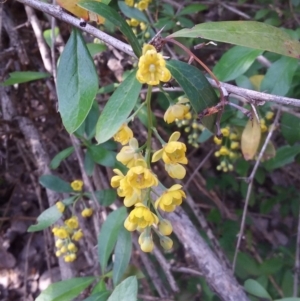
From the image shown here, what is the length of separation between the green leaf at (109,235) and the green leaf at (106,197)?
16 centimetres

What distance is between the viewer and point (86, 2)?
919 mm

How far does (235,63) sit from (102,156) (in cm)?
59

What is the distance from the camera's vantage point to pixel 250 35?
35.9 inches

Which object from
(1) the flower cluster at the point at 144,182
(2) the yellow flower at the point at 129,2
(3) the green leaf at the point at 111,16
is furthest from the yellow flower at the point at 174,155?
→ (2) the yellow flower at the point at 129,2

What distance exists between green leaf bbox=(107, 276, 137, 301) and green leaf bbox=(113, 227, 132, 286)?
1.15ft

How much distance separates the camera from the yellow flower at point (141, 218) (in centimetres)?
100

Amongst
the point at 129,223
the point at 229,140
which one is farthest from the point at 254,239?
the point at 129,223

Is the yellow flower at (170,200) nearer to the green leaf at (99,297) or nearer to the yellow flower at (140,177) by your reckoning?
the yellow flower at (140,177)

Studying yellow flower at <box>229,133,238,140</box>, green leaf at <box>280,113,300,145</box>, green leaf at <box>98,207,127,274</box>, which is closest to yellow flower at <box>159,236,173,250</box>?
green leaf at <box>98,207,127,274</box>

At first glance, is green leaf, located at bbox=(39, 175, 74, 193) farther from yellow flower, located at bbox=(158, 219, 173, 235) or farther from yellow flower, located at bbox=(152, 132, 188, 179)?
yellow flower, located at bbox=(152, 132, 188, 179)

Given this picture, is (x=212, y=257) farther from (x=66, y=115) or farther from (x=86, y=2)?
(x=86, y=2)

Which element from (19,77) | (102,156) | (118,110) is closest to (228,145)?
(102,156)

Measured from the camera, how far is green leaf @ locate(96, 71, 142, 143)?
3.04 feet

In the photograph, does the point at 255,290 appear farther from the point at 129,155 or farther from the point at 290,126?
the point at 129,155
